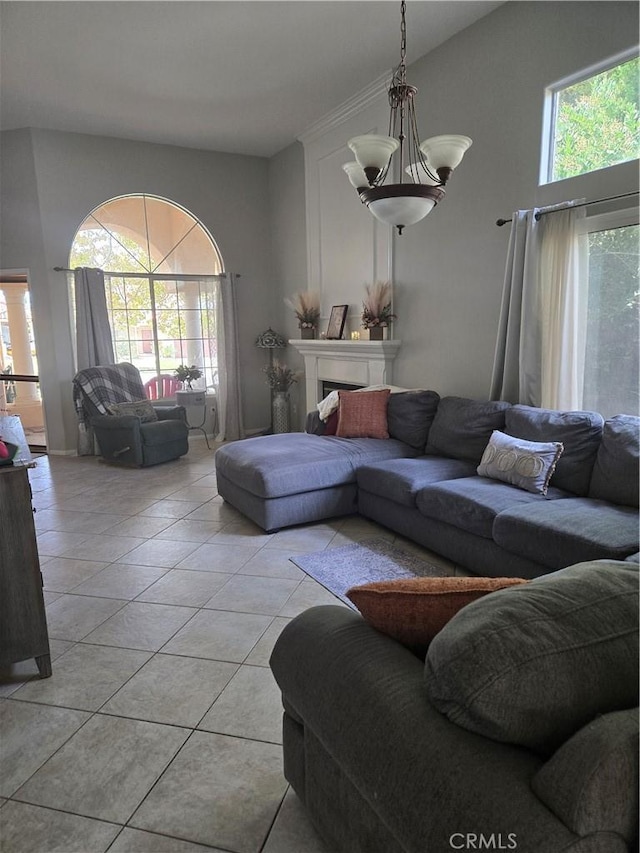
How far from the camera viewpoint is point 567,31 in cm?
312

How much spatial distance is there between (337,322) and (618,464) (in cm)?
336

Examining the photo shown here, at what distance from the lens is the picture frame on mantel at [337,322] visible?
541cm

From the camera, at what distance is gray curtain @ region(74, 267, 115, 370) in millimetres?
5828

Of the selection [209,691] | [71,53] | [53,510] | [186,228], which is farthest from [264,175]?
[209,691]

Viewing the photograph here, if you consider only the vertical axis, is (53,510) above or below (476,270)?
below

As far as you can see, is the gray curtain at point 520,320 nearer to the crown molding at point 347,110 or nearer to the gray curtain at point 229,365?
the crown molding at point 347,110

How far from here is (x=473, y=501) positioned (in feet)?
9.29

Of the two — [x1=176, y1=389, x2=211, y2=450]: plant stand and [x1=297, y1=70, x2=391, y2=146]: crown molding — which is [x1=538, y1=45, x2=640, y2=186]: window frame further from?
[x1=176, y1=389, x2=211, y2=450]: plant stand

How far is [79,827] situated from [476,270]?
3825 mm

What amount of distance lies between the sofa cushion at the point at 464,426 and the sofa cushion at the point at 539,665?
8.60ft

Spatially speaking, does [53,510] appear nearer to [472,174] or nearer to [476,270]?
[476,270]

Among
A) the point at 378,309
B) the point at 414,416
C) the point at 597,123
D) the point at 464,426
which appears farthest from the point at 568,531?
the point at 378,309

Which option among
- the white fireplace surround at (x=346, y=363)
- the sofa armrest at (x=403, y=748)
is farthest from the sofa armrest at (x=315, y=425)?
the sofa armrest at (x=403, y=748)

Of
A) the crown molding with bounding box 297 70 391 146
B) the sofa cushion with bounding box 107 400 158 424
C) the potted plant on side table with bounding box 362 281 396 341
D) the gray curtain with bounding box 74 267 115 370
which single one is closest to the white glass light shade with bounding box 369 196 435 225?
the potted plant on side table with bounding box 362 281 396 341
